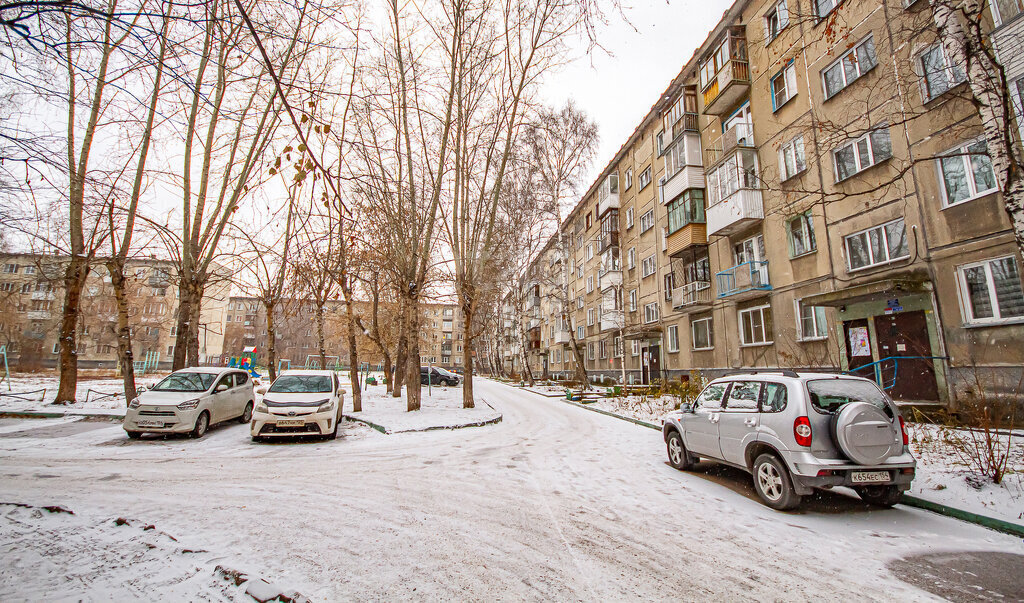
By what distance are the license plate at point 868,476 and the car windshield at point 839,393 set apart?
2.30 feet

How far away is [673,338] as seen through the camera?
79.4 ft

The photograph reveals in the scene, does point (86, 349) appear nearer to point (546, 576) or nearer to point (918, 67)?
point (546, 576)

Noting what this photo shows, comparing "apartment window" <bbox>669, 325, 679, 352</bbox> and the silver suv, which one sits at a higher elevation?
"apartment window" <bbox>669, 325, 679, 352</bbox>

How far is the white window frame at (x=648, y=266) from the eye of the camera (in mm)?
26270

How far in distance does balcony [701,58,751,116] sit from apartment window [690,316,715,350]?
966cm

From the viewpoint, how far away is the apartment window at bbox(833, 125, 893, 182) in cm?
1262

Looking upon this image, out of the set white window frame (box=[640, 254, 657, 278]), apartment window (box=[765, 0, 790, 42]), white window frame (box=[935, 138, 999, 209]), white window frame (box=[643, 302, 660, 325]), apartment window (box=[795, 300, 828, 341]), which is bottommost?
apartment window (box=[795, 300, 828, 341])

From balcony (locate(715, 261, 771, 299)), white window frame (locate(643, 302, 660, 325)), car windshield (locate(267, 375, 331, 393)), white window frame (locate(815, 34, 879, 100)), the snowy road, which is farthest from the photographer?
white window frame (locate(643, 302, 660, 325))

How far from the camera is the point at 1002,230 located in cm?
974

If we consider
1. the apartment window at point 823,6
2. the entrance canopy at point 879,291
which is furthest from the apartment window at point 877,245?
the apartment window at point 823,6

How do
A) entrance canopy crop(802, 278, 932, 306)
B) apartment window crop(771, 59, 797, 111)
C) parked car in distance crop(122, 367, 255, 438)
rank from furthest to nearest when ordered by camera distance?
apartment window crop(771, 59, 797, 111) < entrance canopy crop(802, 278, 932, 306) < parked car in distance crop(122, 367, 255, 438)

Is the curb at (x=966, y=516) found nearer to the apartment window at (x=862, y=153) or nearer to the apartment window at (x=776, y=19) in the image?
the apartment window at (x=862, y=153)

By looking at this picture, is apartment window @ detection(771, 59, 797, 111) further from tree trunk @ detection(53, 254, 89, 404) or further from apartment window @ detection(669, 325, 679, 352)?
tree trunk @ detection(53, 254, 89, 404)

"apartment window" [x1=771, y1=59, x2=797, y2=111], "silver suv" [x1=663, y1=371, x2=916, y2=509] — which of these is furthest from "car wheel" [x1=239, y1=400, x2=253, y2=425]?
"apartment window" [x1=771, y1=59, x2=797, y2=111]
